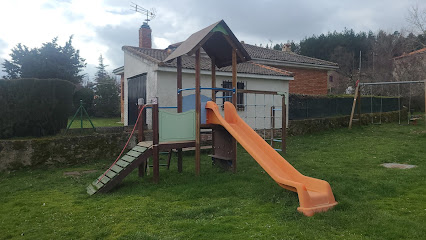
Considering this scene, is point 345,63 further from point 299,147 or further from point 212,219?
point 212,219

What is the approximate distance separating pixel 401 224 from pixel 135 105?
12650 millimetres

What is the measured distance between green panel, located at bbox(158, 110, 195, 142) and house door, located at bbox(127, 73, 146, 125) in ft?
21.1

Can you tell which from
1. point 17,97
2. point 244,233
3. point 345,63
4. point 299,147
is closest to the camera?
point 244,233

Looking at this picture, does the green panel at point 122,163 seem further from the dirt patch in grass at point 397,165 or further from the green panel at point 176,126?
the dirt patch in grass at point 397,165

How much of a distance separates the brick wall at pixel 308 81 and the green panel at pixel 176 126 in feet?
48.8

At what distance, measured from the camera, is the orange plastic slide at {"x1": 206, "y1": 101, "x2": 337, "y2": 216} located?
5021mm

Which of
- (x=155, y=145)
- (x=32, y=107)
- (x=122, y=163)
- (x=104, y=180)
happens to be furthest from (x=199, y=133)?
(x=32, y=107)

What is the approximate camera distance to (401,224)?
14.3 feet

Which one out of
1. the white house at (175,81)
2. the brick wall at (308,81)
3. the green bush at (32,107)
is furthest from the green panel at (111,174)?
the brick wall at (308,81)

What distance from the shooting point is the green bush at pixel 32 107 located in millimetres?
9719

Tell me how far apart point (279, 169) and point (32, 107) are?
8.20 m

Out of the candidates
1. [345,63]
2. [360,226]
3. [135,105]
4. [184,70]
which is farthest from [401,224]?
[345,63]

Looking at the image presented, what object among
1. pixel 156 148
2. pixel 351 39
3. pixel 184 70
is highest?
pixel 351 39

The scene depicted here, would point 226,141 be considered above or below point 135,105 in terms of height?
below
